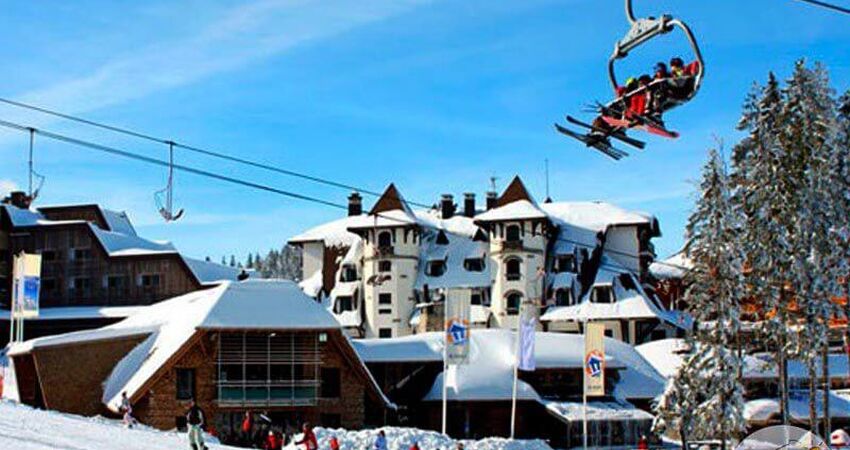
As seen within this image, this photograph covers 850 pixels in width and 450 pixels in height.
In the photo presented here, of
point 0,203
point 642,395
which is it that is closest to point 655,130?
point 642,395

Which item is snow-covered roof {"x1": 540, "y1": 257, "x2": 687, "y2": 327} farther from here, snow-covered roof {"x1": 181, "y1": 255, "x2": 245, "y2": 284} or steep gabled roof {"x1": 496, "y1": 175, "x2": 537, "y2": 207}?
snow-covered roof {"x1": 181, "y1": 255, "x2": 245, "y2": 284}

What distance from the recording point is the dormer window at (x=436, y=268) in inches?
3295

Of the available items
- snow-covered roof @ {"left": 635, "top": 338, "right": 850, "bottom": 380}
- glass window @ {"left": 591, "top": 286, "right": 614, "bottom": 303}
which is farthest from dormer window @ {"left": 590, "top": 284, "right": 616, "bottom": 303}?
snow-covered roof @ {"left": 635, "top": 338, "right": 850, "bottom": 380}

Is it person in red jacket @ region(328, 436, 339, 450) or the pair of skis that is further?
person in red jacket @ region(328, 436, 339, 450)

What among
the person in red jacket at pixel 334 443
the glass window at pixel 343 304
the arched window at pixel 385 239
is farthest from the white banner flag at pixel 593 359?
the glass window at pixel 343 304

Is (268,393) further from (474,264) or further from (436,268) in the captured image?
(474,264)

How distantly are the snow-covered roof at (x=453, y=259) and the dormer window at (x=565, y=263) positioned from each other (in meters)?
4.94

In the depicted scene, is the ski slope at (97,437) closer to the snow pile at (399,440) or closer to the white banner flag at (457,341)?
the snow pile at (399,440)

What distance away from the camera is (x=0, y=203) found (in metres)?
81.8

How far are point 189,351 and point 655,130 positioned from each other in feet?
118

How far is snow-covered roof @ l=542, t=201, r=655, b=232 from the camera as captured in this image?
275 feet

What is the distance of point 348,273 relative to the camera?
85.2 meters

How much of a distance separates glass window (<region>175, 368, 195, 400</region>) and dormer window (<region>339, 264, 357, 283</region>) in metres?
32.6

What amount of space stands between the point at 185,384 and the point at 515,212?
34012mm
